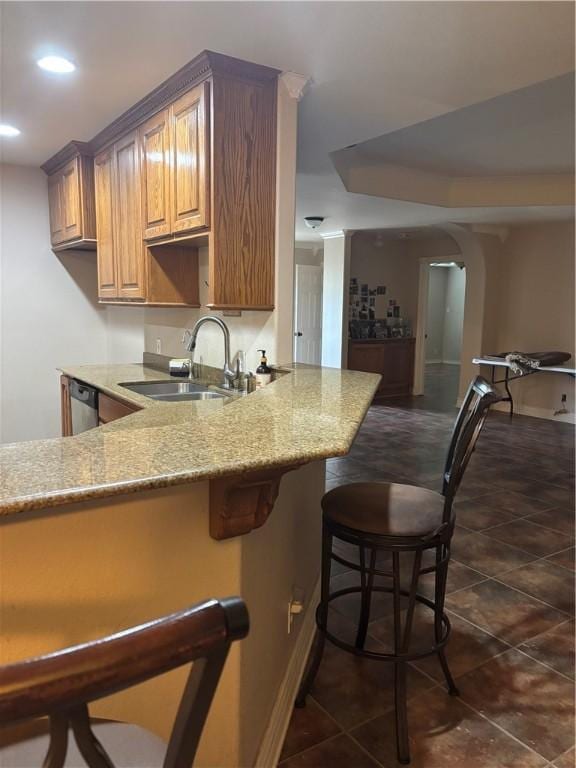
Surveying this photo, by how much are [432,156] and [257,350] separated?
2.78 meters

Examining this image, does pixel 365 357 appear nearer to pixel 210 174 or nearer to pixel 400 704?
pixel 210 174

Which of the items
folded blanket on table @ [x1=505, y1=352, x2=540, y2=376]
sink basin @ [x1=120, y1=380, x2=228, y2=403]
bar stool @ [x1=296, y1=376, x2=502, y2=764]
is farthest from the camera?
folded blanket on table @ [x1=505, y1=352, x2=540, y2=376]

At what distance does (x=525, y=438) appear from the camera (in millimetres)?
5812

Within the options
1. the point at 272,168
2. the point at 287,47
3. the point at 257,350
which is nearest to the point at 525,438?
the point at 257,350

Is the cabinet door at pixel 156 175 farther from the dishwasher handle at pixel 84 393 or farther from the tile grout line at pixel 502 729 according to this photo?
the tile grout line at pixel 502 729

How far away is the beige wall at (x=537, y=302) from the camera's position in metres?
6.60

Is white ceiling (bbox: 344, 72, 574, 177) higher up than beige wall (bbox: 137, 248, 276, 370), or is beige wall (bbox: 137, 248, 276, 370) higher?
white ceiling (bbox: 344, 72, 574, 177)

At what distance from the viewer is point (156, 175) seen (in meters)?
2.80

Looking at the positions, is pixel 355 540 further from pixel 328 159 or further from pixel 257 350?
pixel 328 159

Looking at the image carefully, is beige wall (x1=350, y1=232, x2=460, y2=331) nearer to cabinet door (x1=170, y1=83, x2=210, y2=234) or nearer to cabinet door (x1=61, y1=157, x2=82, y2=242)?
cabinet door (x1=61, y1=157, x2=82, y2=242)

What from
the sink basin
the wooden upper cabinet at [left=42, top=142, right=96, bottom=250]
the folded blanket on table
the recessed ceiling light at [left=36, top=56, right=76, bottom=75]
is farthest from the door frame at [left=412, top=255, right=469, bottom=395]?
the recessed ceiling light at [left=36, top=56, right=76, bottom=75]

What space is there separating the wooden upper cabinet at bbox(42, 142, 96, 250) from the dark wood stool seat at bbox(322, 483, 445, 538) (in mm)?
2834

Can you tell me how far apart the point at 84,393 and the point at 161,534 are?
8.08ft

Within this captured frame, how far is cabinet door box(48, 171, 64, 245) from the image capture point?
416cm
